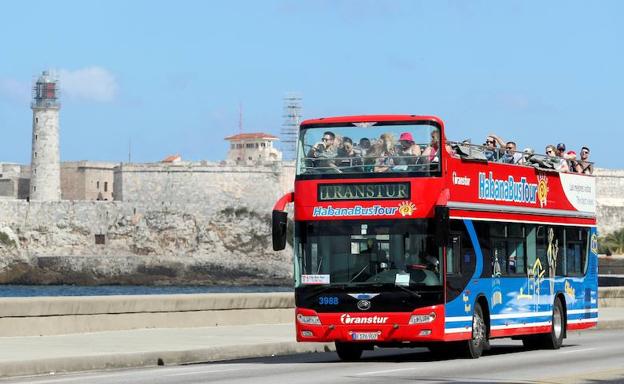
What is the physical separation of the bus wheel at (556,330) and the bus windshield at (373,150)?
17.6ft

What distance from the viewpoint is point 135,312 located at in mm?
26609

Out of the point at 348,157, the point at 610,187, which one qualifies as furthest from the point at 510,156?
the point at 610,187

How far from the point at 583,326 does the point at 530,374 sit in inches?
321

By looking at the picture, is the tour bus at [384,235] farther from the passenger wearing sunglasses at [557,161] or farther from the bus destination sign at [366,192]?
the passenger wearing sunglasses at [557,161]

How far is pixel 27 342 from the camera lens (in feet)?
75.9

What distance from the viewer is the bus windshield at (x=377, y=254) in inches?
851

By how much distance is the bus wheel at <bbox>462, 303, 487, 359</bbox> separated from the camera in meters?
22.8

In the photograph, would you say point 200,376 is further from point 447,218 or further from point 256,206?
point 256,206

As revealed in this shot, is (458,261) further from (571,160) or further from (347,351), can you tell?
(571,160)

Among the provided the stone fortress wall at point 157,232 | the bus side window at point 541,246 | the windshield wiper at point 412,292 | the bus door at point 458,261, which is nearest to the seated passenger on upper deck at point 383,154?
the bus door at point 458,261

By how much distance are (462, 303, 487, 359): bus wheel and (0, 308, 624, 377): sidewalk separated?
129 inches

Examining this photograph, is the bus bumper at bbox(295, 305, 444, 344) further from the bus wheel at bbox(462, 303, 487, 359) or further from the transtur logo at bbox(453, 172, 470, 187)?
the transtur logo at bbox(453, 172, 470, 187)

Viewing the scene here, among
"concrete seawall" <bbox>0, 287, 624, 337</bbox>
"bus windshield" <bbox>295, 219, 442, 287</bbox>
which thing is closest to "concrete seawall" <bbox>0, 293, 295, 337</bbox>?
"concrete seawall" <bbox>0, 287, 624, 337</bbox>

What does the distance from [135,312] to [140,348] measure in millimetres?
4151
